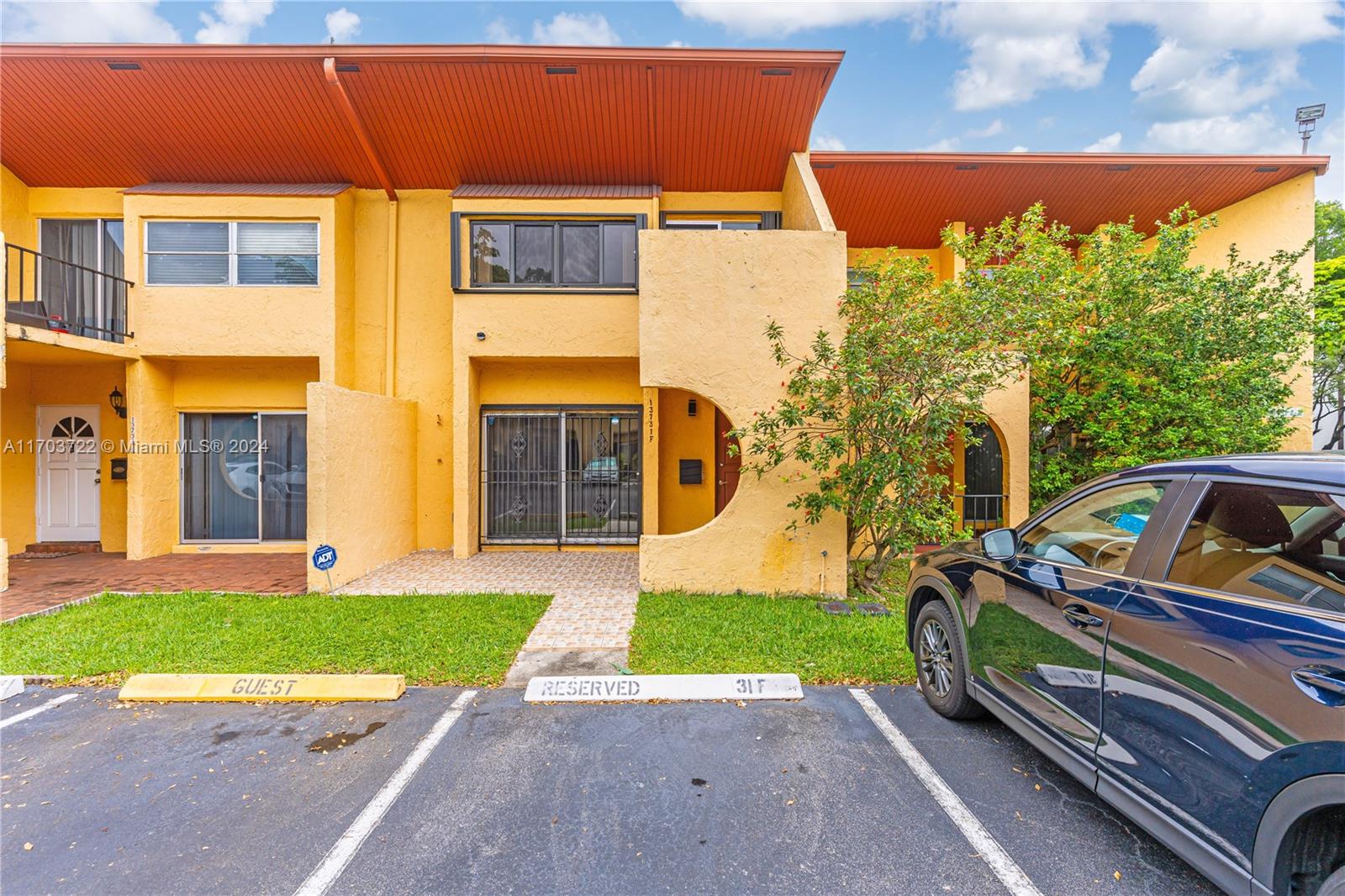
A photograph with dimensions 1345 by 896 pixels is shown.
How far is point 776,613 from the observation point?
5.66 meters

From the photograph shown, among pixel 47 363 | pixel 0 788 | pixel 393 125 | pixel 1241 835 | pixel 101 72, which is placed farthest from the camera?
pixel 47 363

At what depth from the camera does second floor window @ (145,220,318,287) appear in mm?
8484

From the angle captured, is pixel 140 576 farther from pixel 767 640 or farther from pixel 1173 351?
pixel 1173 351

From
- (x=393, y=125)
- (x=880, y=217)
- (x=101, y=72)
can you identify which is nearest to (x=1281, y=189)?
(x=880, y=217)

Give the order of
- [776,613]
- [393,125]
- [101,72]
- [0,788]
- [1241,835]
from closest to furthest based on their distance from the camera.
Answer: [1241,835]
[0,788]
[776,613]
[101,72]
[393,125]

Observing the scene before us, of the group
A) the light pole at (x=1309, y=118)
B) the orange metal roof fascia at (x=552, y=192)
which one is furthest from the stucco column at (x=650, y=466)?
the light pole at (x=1309, y=118)

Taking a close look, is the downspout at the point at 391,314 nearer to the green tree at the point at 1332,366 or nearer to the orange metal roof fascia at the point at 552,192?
the orange metal roof fascia at the point at 552,192

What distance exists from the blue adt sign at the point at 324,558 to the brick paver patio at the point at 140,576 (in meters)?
0.82

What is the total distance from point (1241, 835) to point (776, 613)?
12.9ft

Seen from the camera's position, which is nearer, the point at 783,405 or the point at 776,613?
the point at 776,613

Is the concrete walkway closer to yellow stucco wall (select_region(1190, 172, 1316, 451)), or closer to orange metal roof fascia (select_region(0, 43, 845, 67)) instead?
orange metal roof fascia (select_region(0, 43, 845, 67))

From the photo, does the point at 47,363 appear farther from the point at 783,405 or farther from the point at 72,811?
the point at 783,405

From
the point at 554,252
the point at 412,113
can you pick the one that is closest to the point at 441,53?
the point at 412,113

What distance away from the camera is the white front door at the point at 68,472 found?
9.02m
